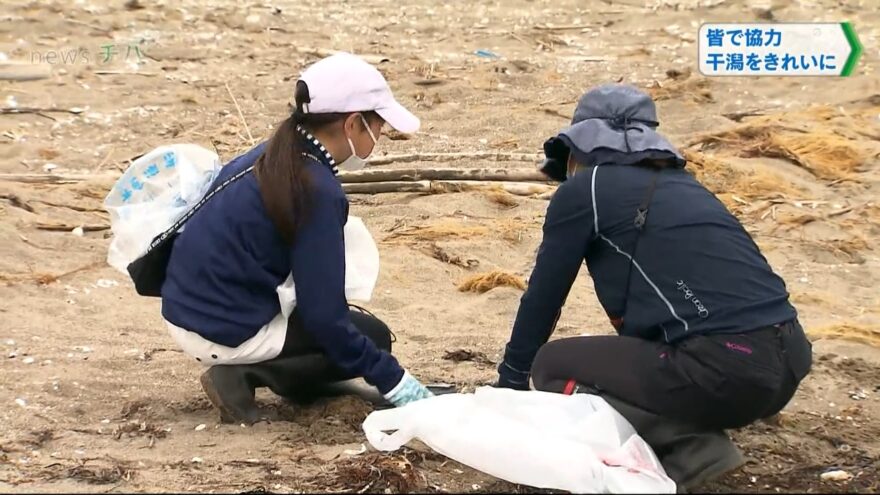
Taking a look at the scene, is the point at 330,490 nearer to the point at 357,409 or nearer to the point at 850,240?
the point at 357,409

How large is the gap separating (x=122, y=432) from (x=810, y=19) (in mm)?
10243

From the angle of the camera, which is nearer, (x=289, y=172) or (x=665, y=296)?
(x=665, y=296)

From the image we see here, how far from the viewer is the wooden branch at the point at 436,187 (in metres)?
7.50

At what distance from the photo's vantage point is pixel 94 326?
5.07 m

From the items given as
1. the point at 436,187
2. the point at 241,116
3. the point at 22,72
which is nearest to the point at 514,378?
the point at 436,187

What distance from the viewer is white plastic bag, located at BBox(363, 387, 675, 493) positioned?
2.99 meters

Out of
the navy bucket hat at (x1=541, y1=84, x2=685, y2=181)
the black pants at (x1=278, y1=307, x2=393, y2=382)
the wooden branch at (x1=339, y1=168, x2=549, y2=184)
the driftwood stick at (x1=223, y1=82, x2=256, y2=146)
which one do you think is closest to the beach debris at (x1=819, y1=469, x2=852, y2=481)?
the navy bucket hat at (x1=541, y1=84, x2=685, y2=181)

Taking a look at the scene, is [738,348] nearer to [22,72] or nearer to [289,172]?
[289,172]

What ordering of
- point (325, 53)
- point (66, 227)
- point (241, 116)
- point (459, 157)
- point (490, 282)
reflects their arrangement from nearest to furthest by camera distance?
1. point (490, 282)
2. point (66, 227)
3. point (459, 157)
4. point (241, 116)
5. point (325, 53)

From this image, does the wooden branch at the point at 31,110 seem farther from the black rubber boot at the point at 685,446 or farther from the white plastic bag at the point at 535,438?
the black rubber boot at the point at 685,446

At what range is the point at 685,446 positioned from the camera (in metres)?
3.26

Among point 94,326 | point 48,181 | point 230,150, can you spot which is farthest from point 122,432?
point 230,150

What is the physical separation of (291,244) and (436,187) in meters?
4.05

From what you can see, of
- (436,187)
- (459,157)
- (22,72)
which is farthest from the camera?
(22,72)
